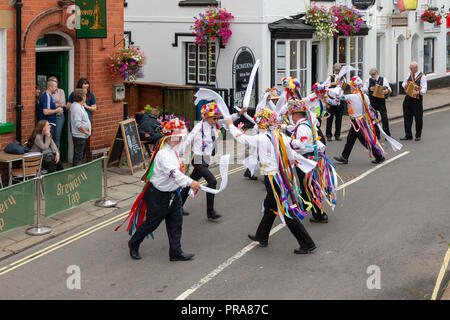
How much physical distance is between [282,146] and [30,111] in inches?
229

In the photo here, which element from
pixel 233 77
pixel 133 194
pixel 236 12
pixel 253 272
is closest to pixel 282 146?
pixel 253 272

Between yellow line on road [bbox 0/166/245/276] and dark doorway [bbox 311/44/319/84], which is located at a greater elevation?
dark doorway [bbox 311/44/319/84]

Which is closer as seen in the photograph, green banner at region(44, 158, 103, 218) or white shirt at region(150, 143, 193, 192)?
white shirt at region(150, 143, 193, 192)

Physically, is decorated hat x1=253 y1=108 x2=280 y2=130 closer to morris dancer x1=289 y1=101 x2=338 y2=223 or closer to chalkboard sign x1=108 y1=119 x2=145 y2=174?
morris dancer x1=289 y1=101 x2=338 y2=223

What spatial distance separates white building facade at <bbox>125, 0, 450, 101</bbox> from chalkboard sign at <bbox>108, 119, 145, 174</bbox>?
5.53 meters

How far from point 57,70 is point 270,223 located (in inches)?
275

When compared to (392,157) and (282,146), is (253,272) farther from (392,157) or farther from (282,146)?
(392,157)

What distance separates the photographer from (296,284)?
7.82 metres

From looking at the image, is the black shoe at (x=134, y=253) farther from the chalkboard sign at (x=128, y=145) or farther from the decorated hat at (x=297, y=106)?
the chalkboard sign at (x=128, y=145)

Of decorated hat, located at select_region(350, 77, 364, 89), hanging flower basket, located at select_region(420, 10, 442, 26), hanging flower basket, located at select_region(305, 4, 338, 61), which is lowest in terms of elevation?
decorated hat, located at select_region(350, 77, 364, 89)

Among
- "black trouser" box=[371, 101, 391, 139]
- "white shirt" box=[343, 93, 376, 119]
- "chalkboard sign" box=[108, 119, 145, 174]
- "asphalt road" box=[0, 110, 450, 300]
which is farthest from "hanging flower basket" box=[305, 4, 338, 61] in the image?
"asphalt road" box=[0, 110, 450, 300]

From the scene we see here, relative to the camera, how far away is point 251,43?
773 inches

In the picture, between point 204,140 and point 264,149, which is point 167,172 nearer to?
point 264,149

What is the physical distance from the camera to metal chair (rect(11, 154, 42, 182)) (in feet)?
37.5
